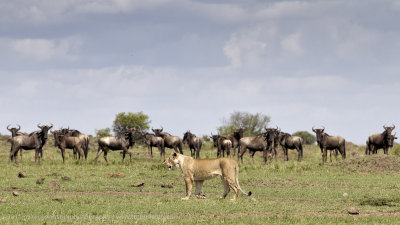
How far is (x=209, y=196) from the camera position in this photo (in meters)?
16.8

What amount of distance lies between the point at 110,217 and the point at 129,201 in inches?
120

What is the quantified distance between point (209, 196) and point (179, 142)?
25179 millimetres

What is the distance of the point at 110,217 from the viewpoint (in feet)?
37.9

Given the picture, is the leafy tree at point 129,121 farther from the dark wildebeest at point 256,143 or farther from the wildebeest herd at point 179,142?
the dark wildebeest at point 256,143

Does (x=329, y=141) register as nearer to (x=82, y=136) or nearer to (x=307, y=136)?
(x=82, y=136)

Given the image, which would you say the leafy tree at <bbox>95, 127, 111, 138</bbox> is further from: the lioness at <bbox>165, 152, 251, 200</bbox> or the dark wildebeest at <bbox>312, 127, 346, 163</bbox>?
the lioness at <bbox>165, 152, 251, 200</bbox>

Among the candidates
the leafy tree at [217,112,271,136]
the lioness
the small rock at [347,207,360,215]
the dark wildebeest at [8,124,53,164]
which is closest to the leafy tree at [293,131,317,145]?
the leafy tree at [217,112,271,136]

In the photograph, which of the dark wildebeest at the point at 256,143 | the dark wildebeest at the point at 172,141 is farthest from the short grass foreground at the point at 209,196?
the dark wildebeest at the point at 172,141

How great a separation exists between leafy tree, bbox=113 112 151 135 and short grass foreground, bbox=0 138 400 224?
42607 millimetres

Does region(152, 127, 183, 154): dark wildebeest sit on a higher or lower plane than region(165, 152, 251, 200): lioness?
higher

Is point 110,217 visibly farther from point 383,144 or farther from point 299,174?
point 383,144

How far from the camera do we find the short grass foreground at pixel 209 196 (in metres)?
11.7

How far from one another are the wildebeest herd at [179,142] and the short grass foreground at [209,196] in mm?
5995

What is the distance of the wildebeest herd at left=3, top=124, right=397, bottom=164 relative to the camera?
108 feet
